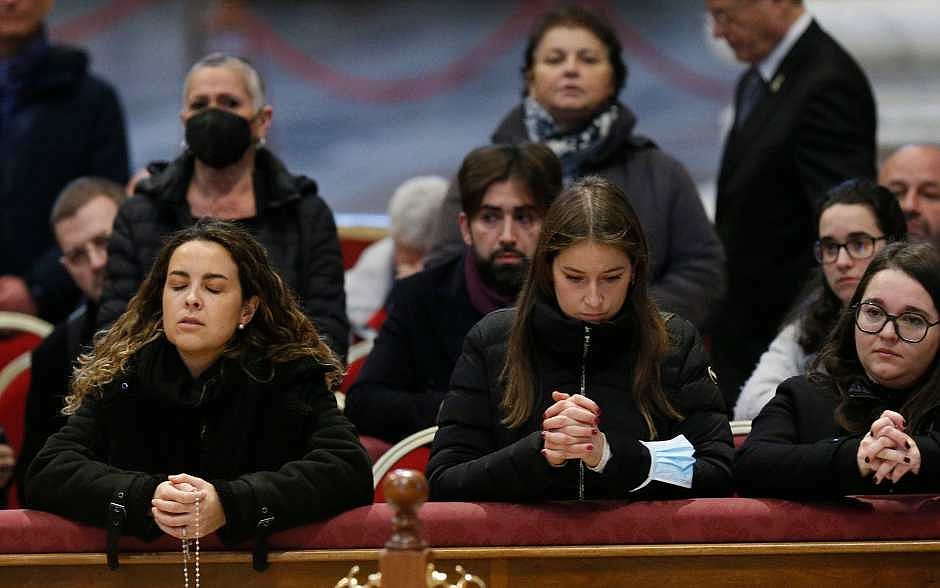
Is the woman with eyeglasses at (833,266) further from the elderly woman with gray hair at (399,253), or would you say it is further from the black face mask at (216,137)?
the elderly woman with gray hair at (399,253)

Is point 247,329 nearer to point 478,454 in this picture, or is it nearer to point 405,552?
point 478,454

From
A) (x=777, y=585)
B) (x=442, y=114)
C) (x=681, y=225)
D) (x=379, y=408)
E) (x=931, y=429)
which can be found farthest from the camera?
(x=442, y=114)

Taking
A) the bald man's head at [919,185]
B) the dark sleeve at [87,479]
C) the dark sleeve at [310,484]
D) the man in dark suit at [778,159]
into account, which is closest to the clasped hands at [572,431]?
the dark sleeve at [310,484]

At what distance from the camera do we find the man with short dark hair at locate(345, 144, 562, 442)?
4.57 m

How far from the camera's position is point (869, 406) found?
12.1ft

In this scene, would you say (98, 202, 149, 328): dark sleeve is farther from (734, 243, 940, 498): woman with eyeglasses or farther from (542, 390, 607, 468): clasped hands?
(734, 243, 940, 498): woman with eyeglasses

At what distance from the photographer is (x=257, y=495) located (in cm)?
333

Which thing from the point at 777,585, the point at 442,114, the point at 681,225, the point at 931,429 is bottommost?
the point at 777,585

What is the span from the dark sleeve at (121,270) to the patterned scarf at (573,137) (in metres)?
1.22

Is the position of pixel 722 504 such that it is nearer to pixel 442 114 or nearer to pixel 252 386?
pixel 252 386

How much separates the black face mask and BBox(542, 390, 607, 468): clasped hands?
5.28ft

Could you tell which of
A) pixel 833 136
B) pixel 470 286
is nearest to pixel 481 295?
pixel 470 286

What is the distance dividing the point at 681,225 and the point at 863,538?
177 cm

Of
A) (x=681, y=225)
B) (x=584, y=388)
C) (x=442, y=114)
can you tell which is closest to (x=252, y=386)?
(x=584, y=388)
